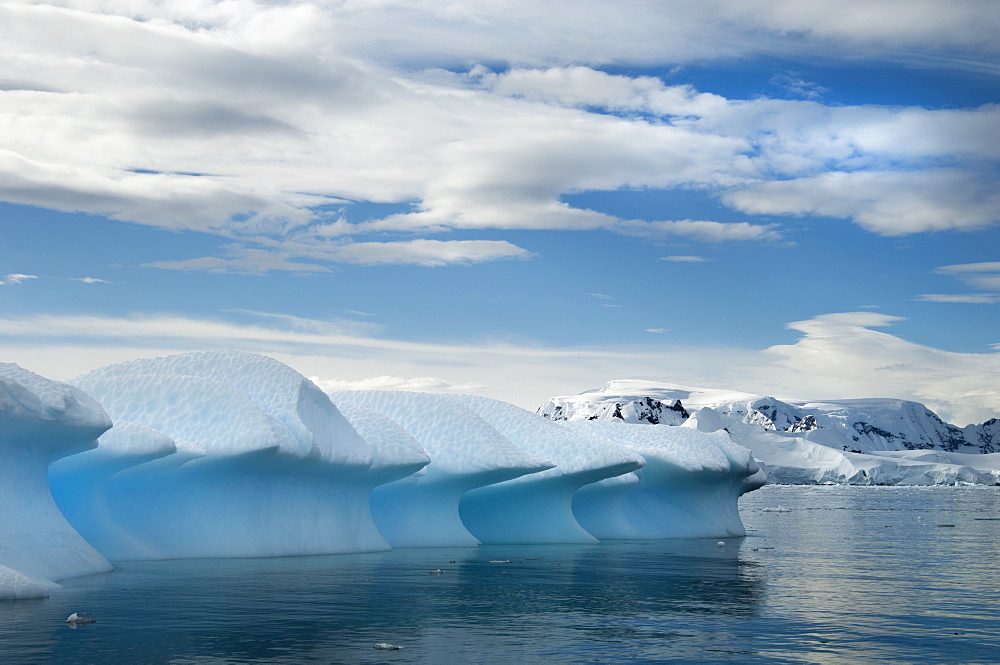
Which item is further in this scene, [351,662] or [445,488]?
[445,488]

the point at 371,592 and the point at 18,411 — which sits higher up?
the point at 18,411

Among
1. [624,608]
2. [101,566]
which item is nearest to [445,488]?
[101,566]

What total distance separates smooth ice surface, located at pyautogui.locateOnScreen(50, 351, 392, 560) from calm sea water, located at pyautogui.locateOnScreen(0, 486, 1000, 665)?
109 centimetres

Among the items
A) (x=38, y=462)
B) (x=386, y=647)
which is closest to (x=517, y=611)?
(x=386, y=647)

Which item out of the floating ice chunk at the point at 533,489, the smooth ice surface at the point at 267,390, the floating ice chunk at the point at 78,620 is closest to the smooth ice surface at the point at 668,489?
the floating ice chunk at the point at 533,489

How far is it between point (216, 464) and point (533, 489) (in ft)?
40.7

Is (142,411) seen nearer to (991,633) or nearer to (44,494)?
(44,494)

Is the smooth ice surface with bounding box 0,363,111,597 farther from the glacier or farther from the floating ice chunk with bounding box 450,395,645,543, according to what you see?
the floating ice chunk with bounding box 450,395,645,543

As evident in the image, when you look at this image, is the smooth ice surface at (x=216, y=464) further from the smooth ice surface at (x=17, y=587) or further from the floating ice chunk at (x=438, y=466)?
the smooth ice surface at (x=17, y=587)

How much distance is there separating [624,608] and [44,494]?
10.3m

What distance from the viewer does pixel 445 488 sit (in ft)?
98.4

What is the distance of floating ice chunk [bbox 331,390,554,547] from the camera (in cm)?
2858

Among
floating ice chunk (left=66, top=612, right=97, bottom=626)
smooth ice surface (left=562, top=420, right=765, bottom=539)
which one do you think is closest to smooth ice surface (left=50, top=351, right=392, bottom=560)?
floating ice chunk (left=66, top=612, right=97, bottom=626)

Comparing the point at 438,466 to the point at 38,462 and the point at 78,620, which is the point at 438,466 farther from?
the point at 78,620
